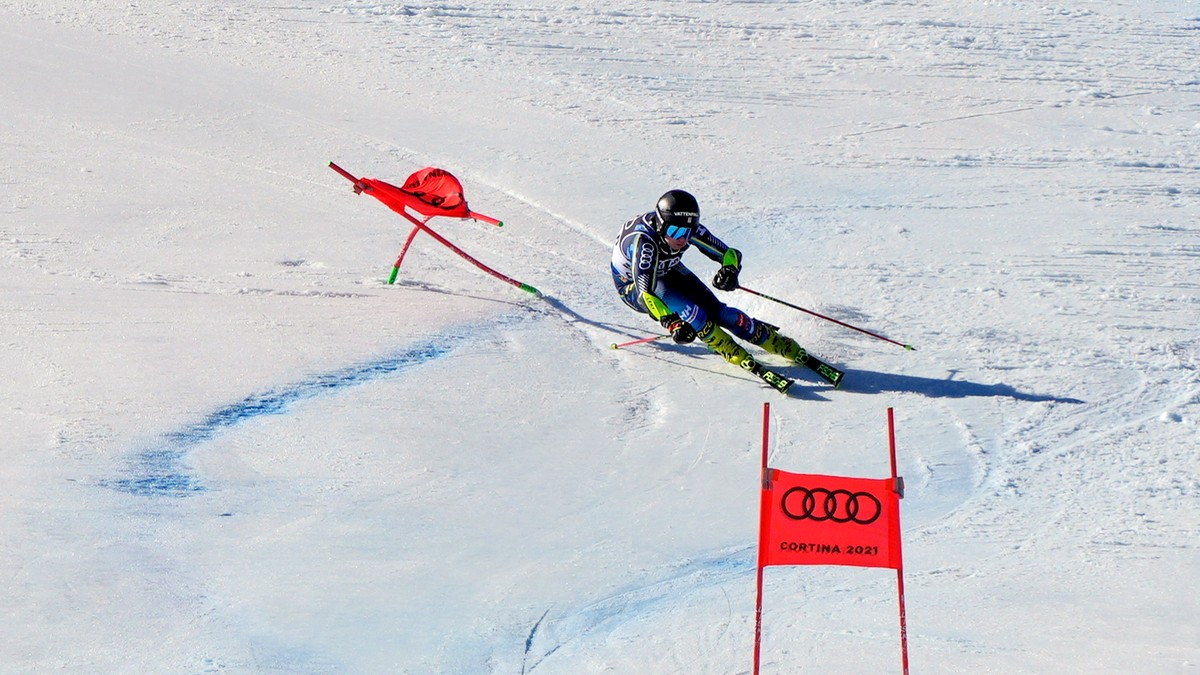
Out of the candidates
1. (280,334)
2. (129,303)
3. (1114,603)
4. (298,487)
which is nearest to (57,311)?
(129,303)

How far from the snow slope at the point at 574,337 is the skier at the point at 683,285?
1.06 feet

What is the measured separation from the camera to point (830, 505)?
5133mm

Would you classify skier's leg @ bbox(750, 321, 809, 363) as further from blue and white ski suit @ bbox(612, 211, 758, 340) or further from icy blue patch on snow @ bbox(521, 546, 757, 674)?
icy blue patch on snow @ bbox(521, 546, 757, 674)

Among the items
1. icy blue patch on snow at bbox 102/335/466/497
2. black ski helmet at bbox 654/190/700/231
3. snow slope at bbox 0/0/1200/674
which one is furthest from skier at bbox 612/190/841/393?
icy blue patch on snow at bbox 102/335/466/497

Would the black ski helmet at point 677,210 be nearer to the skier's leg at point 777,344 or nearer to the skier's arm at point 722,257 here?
the skier's arm at point 722,257

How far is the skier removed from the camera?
901 centimetres

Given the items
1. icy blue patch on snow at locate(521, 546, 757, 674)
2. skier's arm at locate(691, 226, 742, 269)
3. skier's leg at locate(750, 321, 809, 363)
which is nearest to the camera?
icy blue patch on snow at locate(521, 546, 757, 674)

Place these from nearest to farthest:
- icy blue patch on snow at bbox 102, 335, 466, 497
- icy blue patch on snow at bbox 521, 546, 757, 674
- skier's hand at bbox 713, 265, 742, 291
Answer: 1. icy blue patch on snow at bbox 521, 546, 757, 674
2. icy blue patch on snow at bbox 102, 335, 466, 497
3. skier's hand at bbox 713, 265, 742, 291

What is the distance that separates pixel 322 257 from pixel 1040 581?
652cm

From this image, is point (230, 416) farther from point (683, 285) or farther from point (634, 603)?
point (683, 285)

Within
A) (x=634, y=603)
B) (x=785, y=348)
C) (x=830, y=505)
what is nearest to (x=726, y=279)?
(x=785, y=348)

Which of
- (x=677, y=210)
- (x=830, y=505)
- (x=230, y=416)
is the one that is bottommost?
(x=830, y=505)

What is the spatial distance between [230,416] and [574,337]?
2.70 metres

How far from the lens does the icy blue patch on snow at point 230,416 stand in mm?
7277
